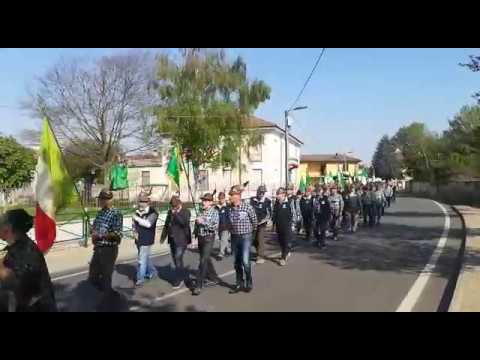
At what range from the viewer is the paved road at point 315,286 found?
25.6 ft

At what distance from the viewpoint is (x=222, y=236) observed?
13.6 metres

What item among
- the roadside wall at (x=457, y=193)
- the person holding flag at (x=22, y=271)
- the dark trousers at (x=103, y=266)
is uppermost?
the person holding flag at (x=22, y=271)

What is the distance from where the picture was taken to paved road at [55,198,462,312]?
25.6ft

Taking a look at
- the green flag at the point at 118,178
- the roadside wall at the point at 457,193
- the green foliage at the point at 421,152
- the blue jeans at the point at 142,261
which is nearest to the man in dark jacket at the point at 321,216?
the blue jeans at the point at 142,261

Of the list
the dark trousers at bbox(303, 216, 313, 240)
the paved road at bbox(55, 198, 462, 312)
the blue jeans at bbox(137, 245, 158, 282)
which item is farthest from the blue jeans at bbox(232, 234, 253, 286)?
the dark trousers at bbox(303, 216, 313, 240)

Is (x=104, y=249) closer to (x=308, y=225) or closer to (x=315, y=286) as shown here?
(x=315, y=286)

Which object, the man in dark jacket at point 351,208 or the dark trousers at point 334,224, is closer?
the dark trousers at point 334,224

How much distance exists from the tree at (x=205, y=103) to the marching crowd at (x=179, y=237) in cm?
1892

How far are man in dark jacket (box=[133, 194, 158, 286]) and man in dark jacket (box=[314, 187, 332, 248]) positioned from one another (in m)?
6.14

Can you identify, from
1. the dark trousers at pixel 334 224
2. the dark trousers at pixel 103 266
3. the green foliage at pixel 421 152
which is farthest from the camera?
the green foliage at pixel 421 152

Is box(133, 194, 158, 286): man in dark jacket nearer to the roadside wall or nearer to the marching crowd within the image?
the marching crowd

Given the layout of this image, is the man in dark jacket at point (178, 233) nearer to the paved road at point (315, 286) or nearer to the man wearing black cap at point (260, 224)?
the paved road at point (315, 286)
